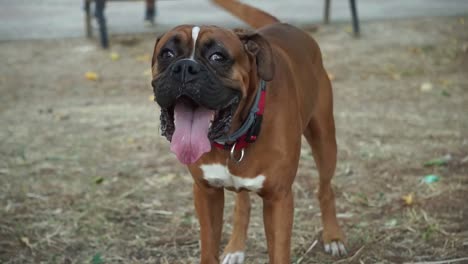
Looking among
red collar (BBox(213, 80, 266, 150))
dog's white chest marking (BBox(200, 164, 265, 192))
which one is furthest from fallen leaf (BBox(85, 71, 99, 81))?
red collar (BBox(213, 80, 266, 150))

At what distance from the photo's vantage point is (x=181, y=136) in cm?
310

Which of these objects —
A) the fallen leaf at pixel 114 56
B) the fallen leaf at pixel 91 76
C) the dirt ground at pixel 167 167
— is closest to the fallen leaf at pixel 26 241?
the dirt ground at pixel 167 167

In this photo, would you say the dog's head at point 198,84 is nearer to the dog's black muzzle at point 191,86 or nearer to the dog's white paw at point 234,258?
the dog's black muzzle at point 191,86

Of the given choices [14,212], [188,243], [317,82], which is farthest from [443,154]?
[14,212]

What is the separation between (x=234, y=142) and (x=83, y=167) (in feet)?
8.99

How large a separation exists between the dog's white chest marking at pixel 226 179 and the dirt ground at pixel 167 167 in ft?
3.00

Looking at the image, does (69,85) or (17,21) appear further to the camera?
(17,21)

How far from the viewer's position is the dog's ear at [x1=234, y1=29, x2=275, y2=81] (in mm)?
3266

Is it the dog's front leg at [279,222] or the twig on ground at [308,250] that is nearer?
the dog's front leg at [279,222]

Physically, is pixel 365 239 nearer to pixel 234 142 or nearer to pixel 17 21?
pixel 234 142

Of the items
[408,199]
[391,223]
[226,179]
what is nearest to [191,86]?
[226,179]

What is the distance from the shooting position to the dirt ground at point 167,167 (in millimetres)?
4414

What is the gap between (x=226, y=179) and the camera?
11.3 ft

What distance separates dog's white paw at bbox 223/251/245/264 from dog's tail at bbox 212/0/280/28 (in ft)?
4.80
